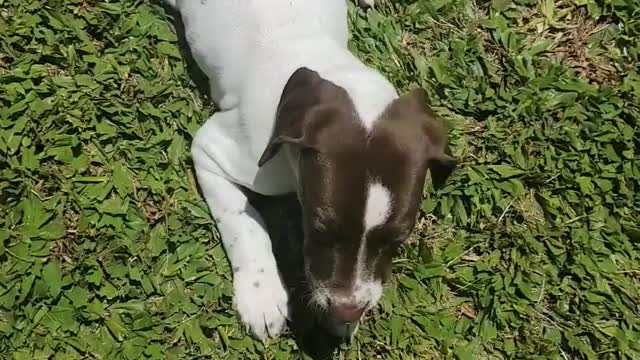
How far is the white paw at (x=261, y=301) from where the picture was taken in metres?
5.10

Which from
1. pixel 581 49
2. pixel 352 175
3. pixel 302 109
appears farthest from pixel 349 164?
pixel 581 49

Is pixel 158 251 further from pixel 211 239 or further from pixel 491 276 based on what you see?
pixel 491 276

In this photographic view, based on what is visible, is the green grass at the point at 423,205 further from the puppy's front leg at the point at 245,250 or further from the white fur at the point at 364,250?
the white fur at the point at 364,250

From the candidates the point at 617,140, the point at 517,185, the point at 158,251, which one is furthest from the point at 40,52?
the point at 617,140

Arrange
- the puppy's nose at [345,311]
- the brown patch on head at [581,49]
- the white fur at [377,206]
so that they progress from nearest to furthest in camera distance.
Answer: the white fur at [377,206] < the puppy's nose at [345,311] < the brown patch on head at [581,49]

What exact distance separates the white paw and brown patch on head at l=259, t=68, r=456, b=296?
66 cm


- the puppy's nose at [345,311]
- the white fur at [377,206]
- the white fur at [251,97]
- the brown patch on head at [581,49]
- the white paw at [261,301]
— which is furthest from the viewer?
the brown patch on head at [581,49]

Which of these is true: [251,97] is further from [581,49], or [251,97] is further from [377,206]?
[581,49]

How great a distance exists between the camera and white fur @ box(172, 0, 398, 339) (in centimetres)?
490

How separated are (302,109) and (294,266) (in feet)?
4.06

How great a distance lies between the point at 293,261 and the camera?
536 cm

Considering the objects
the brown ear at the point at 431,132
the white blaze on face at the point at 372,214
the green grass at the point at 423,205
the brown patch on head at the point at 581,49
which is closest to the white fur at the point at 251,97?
the green grass at the point at 423,205

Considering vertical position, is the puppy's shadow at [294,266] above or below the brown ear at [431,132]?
below

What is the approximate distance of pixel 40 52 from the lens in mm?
5582
